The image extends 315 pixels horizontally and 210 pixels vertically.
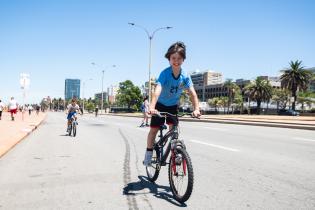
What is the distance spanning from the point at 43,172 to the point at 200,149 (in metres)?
4.56

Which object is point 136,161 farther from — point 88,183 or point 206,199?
point 206,199

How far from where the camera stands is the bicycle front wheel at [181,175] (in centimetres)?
402

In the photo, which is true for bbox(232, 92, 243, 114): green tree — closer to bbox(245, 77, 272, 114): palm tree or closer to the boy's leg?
bbox(245, 77, 272, 114): palm tree

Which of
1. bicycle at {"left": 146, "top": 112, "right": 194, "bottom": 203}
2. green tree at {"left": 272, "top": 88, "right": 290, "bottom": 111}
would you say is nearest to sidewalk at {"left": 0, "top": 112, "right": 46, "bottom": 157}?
bicycle at {"left": 146, "top": 112, "right": 194, "bottom": 203}

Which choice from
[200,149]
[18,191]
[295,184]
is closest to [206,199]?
[295,184]

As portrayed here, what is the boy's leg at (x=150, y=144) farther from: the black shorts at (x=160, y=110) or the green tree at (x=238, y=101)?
the green tree at (x=238, y=101)

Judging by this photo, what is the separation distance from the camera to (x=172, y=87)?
479 centimetres

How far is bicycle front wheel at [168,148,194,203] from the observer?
4023mm

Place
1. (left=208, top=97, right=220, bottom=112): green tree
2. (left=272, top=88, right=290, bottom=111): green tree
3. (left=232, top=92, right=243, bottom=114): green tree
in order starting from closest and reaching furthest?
(left=272, top=88, right=290, bottom=111): green tree → (left=232, top=92, right=243, bottom=114): green tree → (left=208, top=97, right=220, bottom=112): green tree

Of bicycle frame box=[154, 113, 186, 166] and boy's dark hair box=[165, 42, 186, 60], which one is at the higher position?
boy's dark hair box=[165, 42, 186, 60]

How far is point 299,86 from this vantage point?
89438 mm

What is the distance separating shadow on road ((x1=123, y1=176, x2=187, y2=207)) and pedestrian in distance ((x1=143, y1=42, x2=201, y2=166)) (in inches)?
28.7

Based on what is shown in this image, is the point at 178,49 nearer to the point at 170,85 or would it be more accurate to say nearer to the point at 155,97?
the point at 170,85

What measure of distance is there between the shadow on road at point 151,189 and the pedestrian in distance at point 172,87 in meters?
0.73
